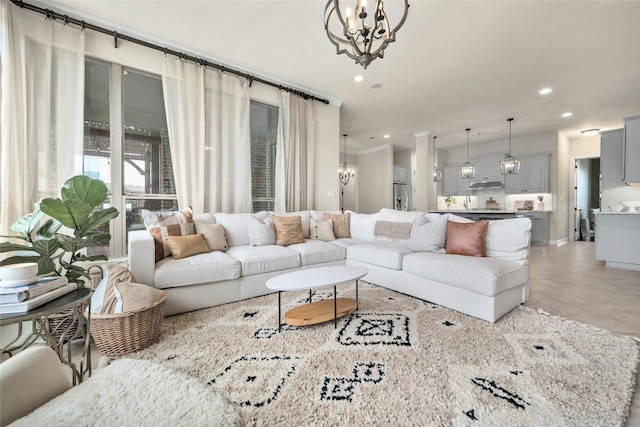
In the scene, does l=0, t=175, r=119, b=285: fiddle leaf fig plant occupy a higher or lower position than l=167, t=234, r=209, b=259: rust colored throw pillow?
higher

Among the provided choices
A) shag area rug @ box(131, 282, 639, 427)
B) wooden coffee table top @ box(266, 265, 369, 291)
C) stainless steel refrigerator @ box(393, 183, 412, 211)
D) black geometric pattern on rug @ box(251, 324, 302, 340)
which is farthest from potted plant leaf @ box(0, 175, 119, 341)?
stainless steel refrigerator @ box(393, 183, 412, 211)

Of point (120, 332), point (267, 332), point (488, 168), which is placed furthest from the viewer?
point (488, 168)

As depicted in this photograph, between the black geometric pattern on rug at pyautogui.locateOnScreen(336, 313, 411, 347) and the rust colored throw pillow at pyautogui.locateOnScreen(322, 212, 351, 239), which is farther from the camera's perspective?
the rust colored throw pillow at pyautogui.locateOnScreen(322, 212, 351, 239)

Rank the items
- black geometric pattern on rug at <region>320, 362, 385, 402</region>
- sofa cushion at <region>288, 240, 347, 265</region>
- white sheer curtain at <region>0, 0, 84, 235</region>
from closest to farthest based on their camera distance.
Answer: black geometric pattern on rug at <region>320, 362, 385, 402</region> → white sheer curtain at <region>0, 0, 84, 235</region> → sofa cushion at <region>288, 240, 347, 265</region>

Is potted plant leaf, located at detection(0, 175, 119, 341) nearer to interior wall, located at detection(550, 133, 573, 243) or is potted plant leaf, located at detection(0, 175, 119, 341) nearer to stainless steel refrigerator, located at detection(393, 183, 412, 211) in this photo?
stainless steel refrigerator, located at detection(393, 183, 412, 211)

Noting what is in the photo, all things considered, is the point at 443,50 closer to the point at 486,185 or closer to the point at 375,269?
the point at 375,269

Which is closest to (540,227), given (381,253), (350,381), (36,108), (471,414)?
(381,253)

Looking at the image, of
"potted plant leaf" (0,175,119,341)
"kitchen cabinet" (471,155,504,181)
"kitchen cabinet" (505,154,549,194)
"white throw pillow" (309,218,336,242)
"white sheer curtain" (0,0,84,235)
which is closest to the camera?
"potted plant leaf" (0,175,119,341)

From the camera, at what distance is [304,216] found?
3.84 metres

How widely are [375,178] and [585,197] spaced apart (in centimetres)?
619

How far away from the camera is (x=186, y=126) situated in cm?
330

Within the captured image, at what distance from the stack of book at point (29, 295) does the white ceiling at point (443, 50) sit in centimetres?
271

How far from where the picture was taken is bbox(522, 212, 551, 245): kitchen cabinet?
6539mm

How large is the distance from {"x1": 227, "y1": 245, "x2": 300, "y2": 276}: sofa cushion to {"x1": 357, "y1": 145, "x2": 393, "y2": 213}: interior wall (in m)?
5.62
